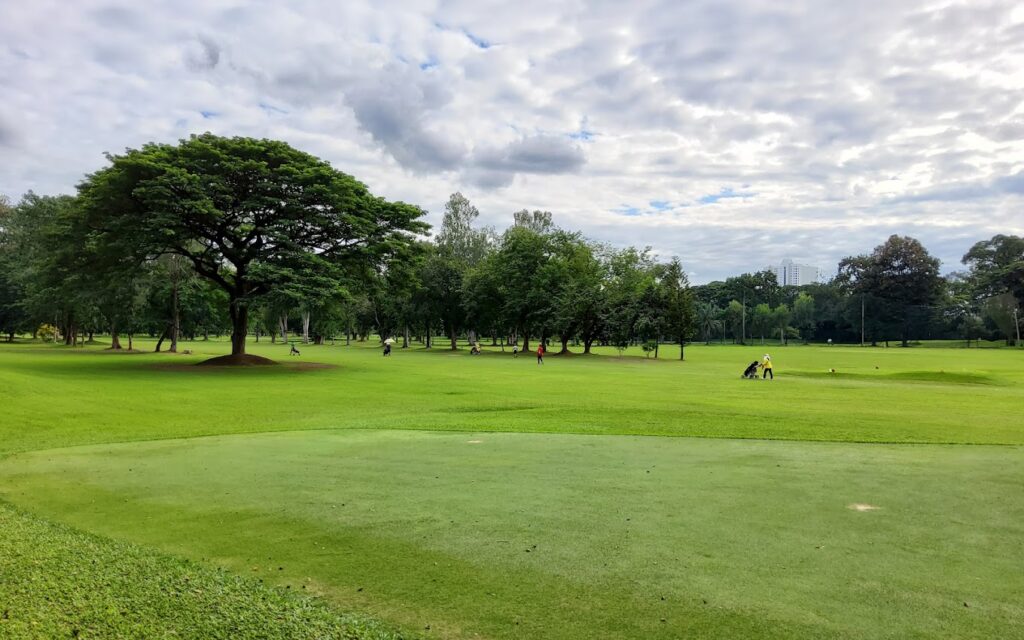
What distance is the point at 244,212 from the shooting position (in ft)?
115

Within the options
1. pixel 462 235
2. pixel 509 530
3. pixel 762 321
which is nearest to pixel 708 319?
pixel 762 321

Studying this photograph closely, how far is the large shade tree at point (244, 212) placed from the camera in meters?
31.6

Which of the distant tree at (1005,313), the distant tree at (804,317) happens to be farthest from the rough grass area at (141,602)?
the distant tree at (804,317)

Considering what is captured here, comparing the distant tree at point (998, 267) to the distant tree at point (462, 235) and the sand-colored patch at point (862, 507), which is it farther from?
the sand-colored patch at point (862, 507)

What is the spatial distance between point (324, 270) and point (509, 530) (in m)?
30.3

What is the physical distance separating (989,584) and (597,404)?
14.3 m

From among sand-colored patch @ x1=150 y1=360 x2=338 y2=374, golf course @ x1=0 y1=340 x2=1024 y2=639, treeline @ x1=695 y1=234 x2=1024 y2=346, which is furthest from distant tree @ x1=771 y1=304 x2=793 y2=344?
golf course @ x1=0 y1=340 x2=1024 y2=639

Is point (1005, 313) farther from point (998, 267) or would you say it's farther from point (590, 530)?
point (590, 530)

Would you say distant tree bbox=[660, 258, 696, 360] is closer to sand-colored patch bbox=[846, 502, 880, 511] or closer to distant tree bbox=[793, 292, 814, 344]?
sand-colored patch bbox=[846, 502, 880, 511]

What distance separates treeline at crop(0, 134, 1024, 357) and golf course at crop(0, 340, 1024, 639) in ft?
68.4

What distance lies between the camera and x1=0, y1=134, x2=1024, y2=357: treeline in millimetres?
32750

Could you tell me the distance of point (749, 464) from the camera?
9.92 m

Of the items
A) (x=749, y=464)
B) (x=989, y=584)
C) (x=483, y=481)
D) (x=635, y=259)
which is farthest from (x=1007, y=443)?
(x=635, y=259)

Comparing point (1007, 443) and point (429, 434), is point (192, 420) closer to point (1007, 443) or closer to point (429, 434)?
point (429, 434)
